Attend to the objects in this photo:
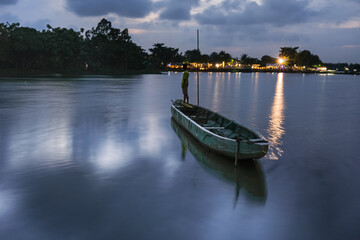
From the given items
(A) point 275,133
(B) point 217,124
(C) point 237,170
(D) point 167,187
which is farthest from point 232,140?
(A) point 275,133

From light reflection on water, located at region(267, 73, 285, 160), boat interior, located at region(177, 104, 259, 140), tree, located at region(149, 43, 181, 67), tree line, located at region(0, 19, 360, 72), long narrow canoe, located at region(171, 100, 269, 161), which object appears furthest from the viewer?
tree, located at region(149, 43, 181, 67)

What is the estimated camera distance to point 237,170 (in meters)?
9.06

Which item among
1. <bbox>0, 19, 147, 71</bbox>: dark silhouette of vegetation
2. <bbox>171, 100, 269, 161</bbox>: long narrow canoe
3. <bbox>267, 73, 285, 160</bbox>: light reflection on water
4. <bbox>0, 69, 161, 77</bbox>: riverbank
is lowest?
<bbox>267, 73, 285, 160</bbox>: light reflection on water

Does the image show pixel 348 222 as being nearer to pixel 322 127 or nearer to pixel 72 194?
pixel 72 194

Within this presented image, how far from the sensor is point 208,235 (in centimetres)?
566

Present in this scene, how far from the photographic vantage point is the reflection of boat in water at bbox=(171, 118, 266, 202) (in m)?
7.89

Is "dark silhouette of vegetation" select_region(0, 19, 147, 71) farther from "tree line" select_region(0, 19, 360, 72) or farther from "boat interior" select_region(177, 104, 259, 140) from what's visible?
"boat interior" select_region(177, 104, 259, 140)

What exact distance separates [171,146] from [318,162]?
17.6ft

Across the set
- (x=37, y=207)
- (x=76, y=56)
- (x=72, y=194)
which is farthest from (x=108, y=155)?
(x=76, y=56)

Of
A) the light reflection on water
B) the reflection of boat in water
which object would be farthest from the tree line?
the reflection of boat in water

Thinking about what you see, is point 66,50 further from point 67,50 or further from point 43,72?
point 43,72

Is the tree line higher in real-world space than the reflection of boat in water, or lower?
higher

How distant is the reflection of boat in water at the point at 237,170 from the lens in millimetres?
7889

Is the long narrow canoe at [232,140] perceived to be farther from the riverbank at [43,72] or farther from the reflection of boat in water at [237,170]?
the riverbank at [43,72]
